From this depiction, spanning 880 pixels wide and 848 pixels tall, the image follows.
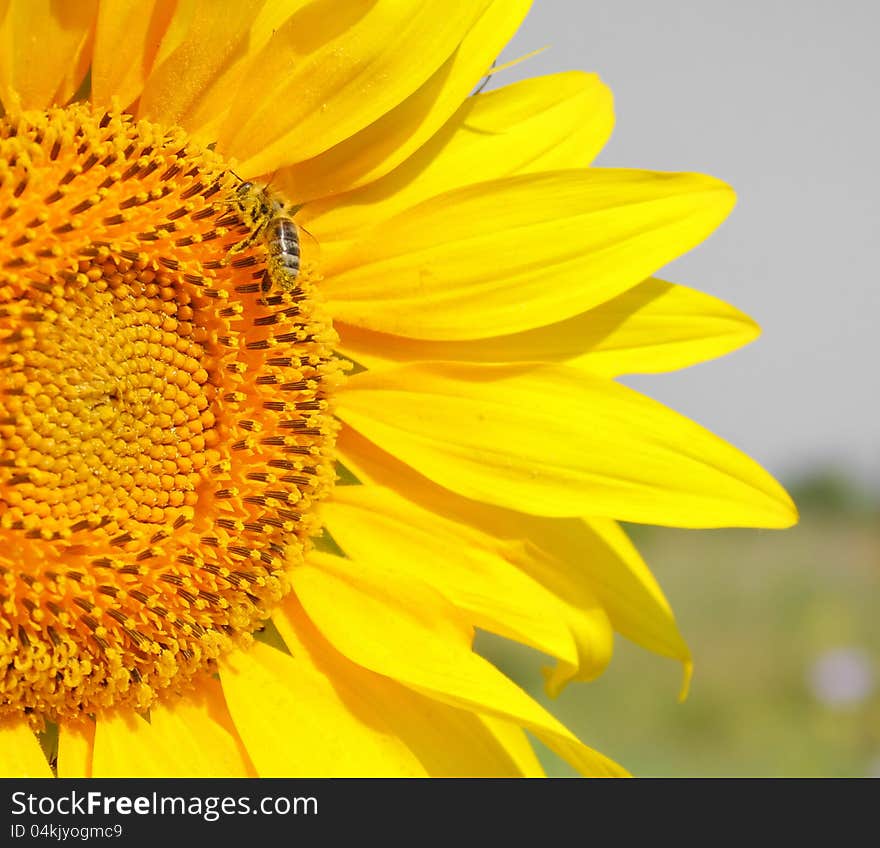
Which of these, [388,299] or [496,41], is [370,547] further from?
[496,41]

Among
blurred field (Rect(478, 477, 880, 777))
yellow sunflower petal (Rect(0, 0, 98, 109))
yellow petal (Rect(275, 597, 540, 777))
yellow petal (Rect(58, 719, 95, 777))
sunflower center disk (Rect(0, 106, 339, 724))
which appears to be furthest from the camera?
blurred field (Rect(478, 477, 880, 777))

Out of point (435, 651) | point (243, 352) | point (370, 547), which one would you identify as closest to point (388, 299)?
point (243, 352)

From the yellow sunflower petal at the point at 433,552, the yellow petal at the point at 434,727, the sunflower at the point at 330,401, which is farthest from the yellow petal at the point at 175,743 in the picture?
the yellow sunflower petal at the point at 433,552

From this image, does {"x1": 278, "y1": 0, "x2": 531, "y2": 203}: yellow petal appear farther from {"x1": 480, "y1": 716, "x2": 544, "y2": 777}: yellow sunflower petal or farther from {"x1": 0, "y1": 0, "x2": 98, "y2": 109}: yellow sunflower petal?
{"x1": 480, "y1": 716, "x2": 544, "y2": 777}: yellow sunflower petal

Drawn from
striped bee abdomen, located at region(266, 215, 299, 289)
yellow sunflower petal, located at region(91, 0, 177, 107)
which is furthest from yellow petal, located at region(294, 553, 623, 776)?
yellow sunflower petal, located at region(91, 0, 177, 107)

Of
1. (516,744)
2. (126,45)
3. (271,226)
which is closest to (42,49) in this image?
(126,45)

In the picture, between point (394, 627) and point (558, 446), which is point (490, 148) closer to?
point (558, 446)

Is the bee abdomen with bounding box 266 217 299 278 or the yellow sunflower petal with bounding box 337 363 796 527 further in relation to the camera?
the yellow sunflower petal with bounding box 337 363 796 527
